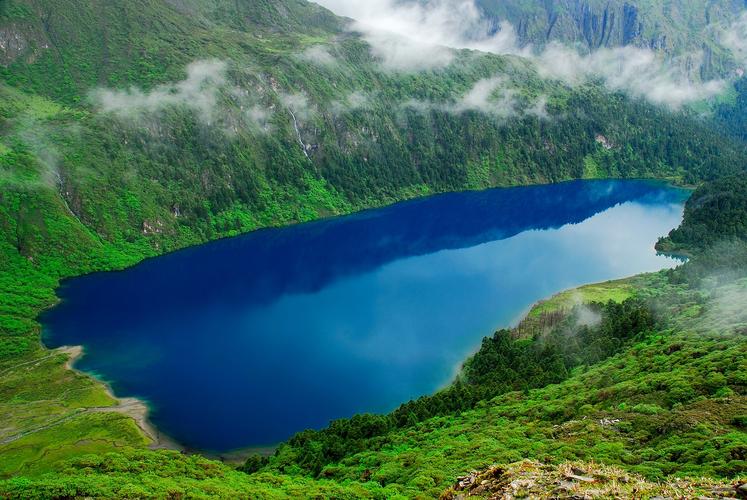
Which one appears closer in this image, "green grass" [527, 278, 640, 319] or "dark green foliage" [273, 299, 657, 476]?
"dark green foliage" [273, 299, 657, 476]

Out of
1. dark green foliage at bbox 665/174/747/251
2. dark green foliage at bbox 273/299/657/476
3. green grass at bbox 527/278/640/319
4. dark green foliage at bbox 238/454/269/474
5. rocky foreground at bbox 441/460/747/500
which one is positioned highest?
dark green foliage at bbox 665/174/747/251

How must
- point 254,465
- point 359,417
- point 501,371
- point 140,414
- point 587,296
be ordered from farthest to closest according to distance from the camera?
point 587,296 < point 501,371 < point 140,414 < point 359,417 < point 254,465

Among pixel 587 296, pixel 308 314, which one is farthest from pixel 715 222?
pixel 308 314

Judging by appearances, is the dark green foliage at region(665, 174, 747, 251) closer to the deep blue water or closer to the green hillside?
the green hillside

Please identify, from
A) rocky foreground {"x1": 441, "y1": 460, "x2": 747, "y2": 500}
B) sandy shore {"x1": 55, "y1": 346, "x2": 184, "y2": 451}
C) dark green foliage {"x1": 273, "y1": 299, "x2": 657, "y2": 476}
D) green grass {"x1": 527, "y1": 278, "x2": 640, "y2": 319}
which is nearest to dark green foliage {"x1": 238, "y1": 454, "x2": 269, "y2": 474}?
dark green foliage {"x1": 273, "y1": 299, "x2": 657, "y2": 476}

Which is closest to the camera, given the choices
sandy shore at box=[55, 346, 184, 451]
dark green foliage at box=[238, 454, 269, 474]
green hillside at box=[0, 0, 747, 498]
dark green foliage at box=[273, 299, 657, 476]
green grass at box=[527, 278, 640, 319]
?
green hillside at box=[0, 0, 747, 498]

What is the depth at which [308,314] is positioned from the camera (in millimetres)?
118625

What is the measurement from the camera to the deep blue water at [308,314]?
86250 mm

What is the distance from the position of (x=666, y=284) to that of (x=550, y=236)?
202ft

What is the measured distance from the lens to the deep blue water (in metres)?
86.2

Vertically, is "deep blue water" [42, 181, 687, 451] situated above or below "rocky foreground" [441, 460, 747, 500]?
above

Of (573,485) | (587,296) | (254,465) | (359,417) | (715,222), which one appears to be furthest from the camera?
(715,222)

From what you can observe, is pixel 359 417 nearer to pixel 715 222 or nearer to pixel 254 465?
pixel 254 465

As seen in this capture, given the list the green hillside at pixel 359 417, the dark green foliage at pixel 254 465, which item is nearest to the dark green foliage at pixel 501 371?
the green hillside at pixel 359 417
